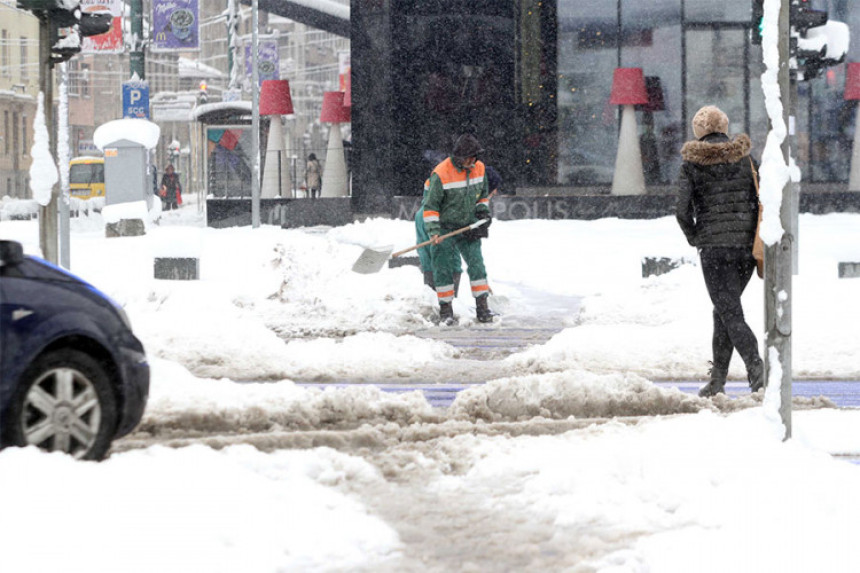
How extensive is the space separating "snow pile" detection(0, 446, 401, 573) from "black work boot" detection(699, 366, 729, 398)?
310cm

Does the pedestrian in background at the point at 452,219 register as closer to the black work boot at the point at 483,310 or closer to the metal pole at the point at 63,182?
the black work boot at the point at 483,310

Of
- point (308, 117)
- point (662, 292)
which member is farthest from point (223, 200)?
point (308, 117)

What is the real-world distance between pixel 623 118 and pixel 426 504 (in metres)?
21.4

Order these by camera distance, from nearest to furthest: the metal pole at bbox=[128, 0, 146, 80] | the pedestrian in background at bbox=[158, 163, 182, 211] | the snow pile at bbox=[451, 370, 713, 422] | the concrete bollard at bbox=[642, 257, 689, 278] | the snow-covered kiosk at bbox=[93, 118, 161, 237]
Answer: the snow pile at bbox=[451, 370, 713, 422], the concrete bollard at bbox=[642, 257, 689, 278], the snow-covered kiosk at bbox=[93, 118, 161, 237], the metal pole at bbox=[128, 0, 146, 80], the pedestrian in background at bbox=[158, 163, 182, 211]

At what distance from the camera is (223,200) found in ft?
91.8

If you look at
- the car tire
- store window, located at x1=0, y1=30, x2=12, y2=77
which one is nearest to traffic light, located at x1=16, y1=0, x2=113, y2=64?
the car tire

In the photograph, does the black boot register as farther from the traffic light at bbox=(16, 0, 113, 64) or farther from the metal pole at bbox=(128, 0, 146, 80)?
the metal pole at bbox=(128, 0, 146, 80)

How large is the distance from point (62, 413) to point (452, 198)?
7.97 metres

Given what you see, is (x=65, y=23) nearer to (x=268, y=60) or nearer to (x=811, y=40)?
(x=811, y=40)

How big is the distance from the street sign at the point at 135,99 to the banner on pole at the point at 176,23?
19.2 feet

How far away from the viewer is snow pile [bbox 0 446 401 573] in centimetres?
416

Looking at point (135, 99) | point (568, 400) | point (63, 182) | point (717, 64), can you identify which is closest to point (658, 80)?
point (717, 64)

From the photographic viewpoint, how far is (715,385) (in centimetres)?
792

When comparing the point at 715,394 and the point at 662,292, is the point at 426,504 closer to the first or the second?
the point at 715,394
